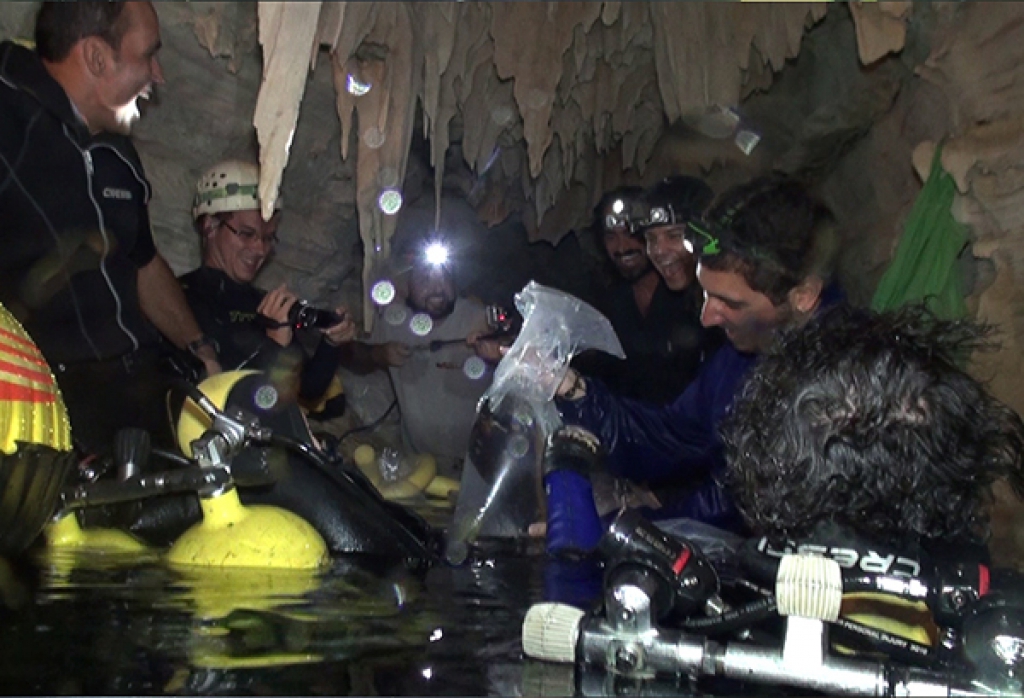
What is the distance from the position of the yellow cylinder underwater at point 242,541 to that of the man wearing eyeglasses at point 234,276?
212cm

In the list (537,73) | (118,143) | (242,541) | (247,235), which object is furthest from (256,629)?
(537,73)

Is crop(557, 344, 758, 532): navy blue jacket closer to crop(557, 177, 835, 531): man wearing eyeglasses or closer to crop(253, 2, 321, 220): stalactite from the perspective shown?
crop(557, 177, 835, 531): man wearing eyeglasses

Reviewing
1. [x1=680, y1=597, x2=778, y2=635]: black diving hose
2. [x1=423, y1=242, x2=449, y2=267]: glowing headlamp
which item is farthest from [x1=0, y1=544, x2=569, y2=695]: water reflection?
[x1=423, y1=242, x2=449, y2=267]: glowing headlamp

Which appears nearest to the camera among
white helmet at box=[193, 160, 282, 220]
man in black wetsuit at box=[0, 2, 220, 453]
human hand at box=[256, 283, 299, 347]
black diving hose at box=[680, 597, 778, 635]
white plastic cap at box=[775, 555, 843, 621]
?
white plastic cap at box=[775, 555, 843, 621]

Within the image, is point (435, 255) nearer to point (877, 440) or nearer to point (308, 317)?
point (308, 317)

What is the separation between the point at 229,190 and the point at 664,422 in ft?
8.73

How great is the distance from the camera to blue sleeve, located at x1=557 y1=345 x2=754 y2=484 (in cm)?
351

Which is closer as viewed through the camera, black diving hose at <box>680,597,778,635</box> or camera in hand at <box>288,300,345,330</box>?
black diving hose at <box>680,597,778,635</box>

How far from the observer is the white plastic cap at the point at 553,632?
1.67 meters

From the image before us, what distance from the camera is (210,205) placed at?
512 centimetres

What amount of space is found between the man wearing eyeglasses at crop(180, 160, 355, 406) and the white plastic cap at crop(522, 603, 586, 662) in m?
3.40

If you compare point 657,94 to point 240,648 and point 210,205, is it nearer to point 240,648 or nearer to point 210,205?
point 210,205

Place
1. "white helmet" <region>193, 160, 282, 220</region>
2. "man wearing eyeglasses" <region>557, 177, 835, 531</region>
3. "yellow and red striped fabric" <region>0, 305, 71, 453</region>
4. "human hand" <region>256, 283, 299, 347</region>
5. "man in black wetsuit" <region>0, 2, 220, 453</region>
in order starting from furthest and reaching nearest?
"white helmet" <region>193, 160, 282, 220</region>, "human hand" <region>256, 283, 299, 347</region>, "man in black wetsuit" <region>0, 2, 220, 453</region>, "man wearing eyeglasses" <region>557, 177, 835, 531</region>, "yellow and red striped fabric" <region>0, 305, 71, 453</region>

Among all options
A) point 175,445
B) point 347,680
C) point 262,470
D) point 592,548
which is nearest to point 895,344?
point 347,680
